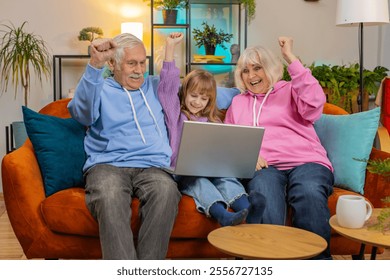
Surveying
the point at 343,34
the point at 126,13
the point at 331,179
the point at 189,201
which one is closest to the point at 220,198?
the point at 189,201

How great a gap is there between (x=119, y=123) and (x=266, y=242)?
98cm

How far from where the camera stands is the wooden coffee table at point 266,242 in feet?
6.50

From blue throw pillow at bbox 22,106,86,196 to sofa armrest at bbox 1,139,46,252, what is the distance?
0.07m

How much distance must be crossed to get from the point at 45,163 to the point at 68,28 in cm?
248

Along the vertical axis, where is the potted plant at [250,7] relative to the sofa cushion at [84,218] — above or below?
above

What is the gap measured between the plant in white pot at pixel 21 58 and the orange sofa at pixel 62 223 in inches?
68.2

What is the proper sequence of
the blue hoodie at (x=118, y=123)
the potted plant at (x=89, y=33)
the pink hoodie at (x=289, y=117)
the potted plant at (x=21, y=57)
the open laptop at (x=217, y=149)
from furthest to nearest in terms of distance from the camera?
the potted plant at (x=89, y=33) < the potted plant at (x=21, y=57) < the pink hoodie at (x=289, y=117) < the blue hoodie at (x=118, y=123) < the open laptop at (x=217, y=149)

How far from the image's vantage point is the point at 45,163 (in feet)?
9.04

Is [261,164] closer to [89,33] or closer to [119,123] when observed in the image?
[119,123]

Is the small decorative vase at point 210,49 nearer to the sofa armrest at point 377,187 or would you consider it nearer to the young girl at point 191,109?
the young girl at point 191,109

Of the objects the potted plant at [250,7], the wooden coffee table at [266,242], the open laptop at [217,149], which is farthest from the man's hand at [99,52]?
the potted plant at [250,7]

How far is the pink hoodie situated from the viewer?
2.84 m

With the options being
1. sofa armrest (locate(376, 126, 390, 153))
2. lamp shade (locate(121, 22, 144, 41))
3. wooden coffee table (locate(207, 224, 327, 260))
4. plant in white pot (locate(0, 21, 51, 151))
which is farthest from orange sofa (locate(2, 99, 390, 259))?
lamp shade (locate(121, 22, 144, 41))
